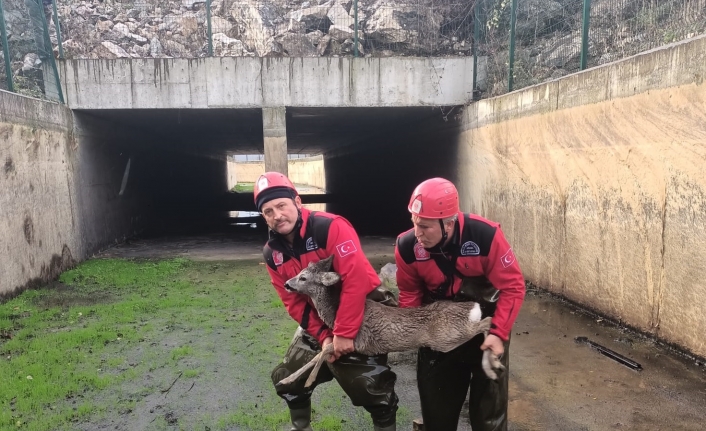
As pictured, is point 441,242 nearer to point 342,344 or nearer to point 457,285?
point 457,285

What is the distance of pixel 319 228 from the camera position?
9.70 ft

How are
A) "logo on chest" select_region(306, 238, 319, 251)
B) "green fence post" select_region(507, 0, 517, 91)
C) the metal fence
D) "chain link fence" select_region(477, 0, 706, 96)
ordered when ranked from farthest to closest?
"green fence post" select_region(507, 0, 517, 91) → the metal fence → "chain link fence" select_region(477, 0, 706, 96) → "logo on chest" select_region(306, 238, 319, 251)

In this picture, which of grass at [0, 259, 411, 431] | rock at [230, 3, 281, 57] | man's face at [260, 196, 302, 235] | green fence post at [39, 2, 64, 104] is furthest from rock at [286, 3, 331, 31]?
man's face at [260, 196, 302, 235]

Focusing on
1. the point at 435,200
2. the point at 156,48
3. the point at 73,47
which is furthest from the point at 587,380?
Answer: the point at 73,47

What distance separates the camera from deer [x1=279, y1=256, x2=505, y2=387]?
2.76 metres

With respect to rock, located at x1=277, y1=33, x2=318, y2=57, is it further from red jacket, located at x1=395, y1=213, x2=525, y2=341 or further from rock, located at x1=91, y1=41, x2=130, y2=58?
red jacket, located at x1=395, y1=213, x2=525, y2=341

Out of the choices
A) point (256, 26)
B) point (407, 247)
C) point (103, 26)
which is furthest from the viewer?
point (103, 26)

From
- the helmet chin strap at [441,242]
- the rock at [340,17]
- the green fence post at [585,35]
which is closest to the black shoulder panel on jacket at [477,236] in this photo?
the helmet chin strap at [441,242]

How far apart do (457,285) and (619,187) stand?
3.64 m

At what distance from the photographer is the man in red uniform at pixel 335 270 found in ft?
9.33

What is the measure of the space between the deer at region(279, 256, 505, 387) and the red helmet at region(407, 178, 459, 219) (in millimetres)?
594

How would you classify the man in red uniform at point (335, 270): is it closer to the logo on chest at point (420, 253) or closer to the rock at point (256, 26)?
the logo on chest at point (420, 253)

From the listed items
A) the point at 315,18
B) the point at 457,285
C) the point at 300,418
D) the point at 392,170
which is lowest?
the point at 300,418

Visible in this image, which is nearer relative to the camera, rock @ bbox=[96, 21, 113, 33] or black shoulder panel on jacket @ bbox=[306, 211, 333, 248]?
black shoulder panel on jacket @ bbox=[306, 211, 333, 248]
